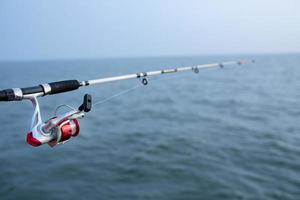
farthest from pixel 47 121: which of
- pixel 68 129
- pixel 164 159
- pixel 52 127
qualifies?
pixel 164 159

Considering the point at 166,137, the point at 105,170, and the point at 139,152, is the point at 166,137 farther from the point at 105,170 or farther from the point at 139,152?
the point at 105,170

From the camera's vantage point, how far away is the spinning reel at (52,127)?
3.58 meters

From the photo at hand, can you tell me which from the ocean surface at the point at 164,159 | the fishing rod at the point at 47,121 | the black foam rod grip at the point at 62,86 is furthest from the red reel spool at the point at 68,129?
the ocean surface at the point at 164,159

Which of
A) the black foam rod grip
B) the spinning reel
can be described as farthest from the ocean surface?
the spinning reel

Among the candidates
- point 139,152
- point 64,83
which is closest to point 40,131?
point 64,83

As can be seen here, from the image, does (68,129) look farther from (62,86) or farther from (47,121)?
→ (62,86)

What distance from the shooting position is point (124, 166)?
12.5 metres

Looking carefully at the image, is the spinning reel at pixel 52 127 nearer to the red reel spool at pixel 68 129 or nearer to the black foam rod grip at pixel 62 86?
the red reel spool at pixel 68 129

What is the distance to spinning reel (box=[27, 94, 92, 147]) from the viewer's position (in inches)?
141

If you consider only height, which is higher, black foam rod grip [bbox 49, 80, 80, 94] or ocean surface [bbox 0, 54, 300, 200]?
black foam rod grip [bbox 49, 80, 80, 94]

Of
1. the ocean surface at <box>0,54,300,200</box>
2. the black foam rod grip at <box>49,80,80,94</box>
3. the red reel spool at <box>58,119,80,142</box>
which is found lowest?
the ocean surface at <box>0,54,300,200</box>

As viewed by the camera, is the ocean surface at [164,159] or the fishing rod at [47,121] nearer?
the fishing rod at [47,121]

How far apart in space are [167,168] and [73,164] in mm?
3554

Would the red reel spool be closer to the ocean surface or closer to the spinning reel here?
the spinning reel
